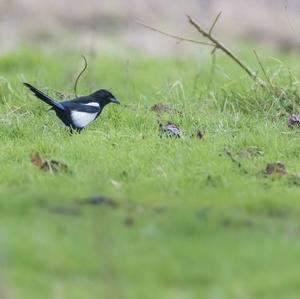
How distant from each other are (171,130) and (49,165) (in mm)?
1450

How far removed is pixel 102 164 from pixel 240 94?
2364 millimetres

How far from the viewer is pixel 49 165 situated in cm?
707

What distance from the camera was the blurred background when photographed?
18.0 metres

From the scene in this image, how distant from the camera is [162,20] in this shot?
1911cm

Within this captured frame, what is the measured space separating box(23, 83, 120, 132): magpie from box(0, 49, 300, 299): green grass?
135 mm

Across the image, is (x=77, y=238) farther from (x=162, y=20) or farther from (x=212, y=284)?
(x=162, y=20)

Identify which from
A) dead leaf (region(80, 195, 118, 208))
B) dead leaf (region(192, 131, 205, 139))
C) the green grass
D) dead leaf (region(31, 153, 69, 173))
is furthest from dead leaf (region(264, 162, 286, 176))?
dead leaf (region(80, 195, 118, 208))

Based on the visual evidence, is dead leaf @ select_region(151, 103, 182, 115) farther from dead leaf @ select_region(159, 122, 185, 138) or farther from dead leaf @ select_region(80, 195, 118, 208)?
dead leaf @ select_region(80, 195, 118, 208)

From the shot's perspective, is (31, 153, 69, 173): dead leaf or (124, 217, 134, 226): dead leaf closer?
(124, 217, 134, 226): dead leaf

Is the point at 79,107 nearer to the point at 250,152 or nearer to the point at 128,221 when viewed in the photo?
the point at 250,152

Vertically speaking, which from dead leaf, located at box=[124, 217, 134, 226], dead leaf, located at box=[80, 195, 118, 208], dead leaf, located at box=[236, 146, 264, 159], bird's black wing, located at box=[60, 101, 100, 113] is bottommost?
dead leaf, located at box=[124, 217, 134, 226]

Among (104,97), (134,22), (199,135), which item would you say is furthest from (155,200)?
(134,22)

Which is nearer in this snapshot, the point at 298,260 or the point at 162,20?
the point at 298,260

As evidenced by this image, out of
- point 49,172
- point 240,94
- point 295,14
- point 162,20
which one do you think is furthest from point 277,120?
point 295,14
